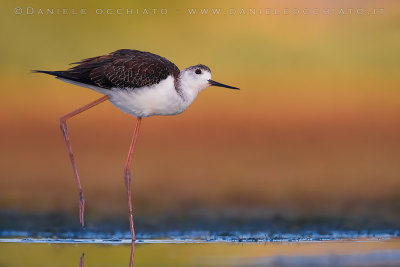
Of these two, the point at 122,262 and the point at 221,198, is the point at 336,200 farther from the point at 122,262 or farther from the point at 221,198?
the point at 122,262

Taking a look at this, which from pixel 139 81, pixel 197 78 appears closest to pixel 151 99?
pixel 139 81

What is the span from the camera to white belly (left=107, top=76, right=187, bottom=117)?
1494 centimetres

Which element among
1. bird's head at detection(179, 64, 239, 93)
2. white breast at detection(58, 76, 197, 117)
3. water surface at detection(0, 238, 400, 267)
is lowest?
water surface at detection(0, 238, 400, 267)

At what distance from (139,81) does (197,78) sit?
1.04 m

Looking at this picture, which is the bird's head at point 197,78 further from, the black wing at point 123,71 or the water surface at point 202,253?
the water surface at point 202,253

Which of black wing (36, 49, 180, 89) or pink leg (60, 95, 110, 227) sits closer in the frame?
black wing (36, 49, 180, 89)

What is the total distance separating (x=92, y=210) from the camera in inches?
655

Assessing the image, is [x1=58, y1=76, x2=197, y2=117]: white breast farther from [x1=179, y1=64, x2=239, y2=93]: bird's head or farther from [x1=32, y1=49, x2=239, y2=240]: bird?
[x1=179, y1=64, x2=239, y2=93]: bird's head

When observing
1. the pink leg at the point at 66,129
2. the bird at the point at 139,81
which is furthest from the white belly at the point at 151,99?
the pink leg at the point at 66,129

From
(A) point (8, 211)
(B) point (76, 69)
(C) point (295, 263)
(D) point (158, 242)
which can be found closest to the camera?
(C) point (295, 263)

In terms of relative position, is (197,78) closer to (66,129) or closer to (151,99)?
(151,99)

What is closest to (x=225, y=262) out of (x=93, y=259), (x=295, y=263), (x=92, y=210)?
(x=295, y=263)

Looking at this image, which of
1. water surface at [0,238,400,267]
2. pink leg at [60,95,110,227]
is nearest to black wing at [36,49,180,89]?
pink leg at [60,95,110,227]

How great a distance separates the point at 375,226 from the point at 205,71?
412 centimetres
